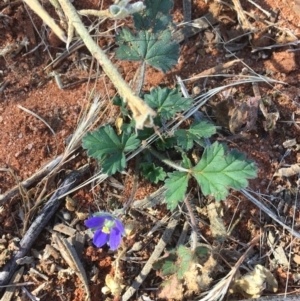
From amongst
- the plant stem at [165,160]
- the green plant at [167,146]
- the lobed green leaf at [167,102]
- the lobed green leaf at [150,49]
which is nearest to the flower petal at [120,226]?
the green plant at [167,146]

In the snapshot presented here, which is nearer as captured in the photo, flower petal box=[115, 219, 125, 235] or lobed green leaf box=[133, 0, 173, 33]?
flower petal box=[115, 219, 125, 235]

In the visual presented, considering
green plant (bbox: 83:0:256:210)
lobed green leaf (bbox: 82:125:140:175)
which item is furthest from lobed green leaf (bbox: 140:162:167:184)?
lobed green leaf (bbox: 82:125:140:175)

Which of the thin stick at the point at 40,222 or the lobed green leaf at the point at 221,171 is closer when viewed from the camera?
the lobed green leaf at the point at 221,171

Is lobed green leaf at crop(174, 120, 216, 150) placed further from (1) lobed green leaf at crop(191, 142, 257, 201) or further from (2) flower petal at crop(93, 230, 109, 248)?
(2) flower petal at crop(93, 230, 109, 248)

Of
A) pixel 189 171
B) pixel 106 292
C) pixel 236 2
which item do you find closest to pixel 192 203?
pixel 189 171

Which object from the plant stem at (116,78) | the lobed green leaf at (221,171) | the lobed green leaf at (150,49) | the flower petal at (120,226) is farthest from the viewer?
the lobed green leaf at (150,49)

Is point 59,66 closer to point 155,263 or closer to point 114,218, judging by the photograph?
point 114,218

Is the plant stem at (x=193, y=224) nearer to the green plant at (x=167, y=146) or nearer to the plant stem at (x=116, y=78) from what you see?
the green plant at (x=167, y=146)

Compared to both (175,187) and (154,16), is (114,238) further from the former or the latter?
(154,16)
